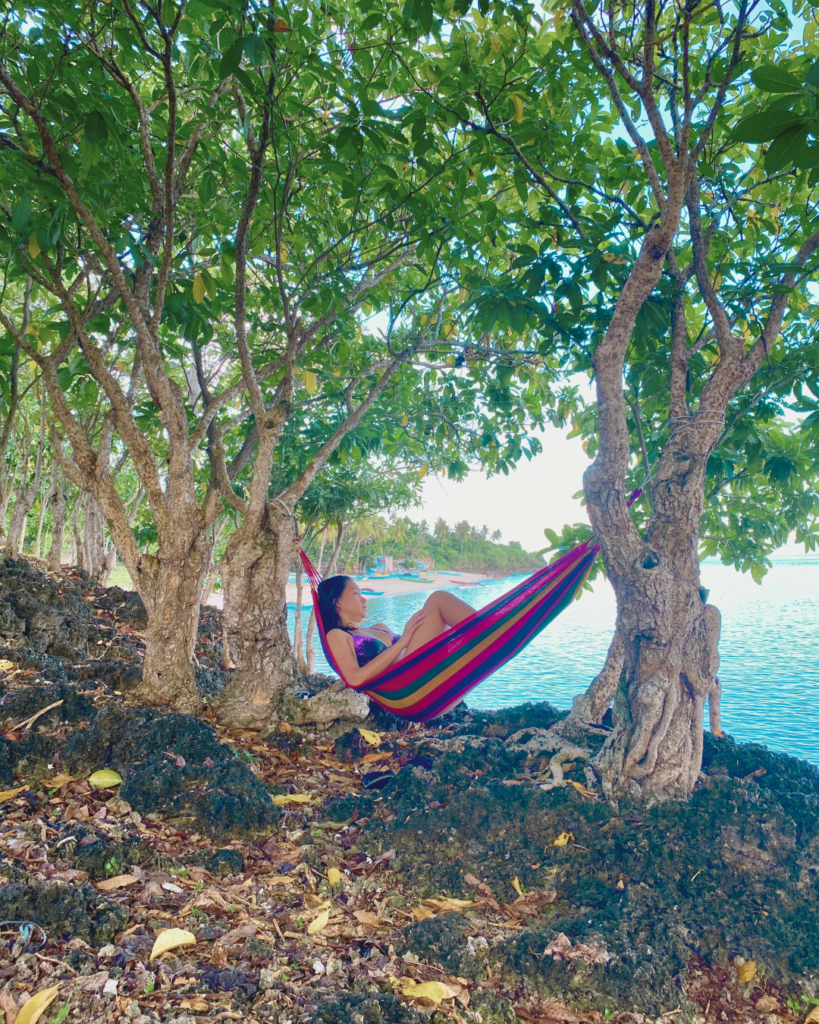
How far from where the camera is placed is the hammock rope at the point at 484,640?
6.88ft

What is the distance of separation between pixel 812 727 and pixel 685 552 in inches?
161

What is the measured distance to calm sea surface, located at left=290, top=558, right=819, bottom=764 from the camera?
16.7 ft

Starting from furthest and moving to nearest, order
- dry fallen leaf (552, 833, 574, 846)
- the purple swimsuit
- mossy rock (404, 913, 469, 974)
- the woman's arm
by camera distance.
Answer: the purple swimsuit
the woman's arm
dry fallen leaf (552, 833, 574, 846)
mossy rock (404, 913, 469, 974)

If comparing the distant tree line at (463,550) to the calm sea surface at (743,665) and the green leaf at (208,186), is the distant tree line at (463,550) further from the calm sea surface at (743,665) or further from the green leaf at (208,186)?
the green leaf at (208,186)

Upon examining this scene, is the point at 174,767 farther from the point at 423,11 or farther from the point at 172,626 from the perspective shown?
the point at 423,11

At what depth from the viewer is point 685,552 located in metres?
1.97

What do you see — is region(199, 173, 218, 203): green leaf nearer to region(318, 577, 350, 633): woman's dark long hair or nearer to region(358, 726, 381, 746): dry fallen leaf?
region(318, 577, 350, 633): woman's dark long hair

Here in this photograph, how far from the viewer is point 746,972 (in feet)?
4.40

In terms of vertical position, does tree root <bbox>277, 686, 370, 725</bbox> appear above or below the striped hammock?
below

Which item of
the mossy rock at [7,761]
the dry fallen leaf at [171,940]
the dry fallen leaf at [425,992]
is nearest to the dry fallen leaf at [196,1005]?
the dry fallen leaf at [171,940]

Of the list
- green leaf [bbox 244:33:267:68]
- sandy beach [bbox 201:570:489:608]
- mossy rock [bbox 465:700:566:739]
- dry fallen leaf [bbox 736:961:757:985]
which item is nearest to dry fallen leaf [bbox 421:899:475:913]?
dry fallen leaf [bbox 736:961:757:985]

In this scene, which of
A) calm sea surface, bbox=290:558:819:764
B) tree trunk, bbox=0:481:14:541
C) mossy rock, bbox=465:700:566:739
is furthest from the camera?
calm sea surface, bbox=290:558:819:764

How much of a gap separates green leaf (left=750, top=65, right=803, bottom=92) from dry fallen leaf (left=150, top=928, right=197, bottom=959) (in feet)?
6.04

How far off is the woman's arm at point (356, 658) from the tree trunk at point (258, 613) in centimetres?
45
